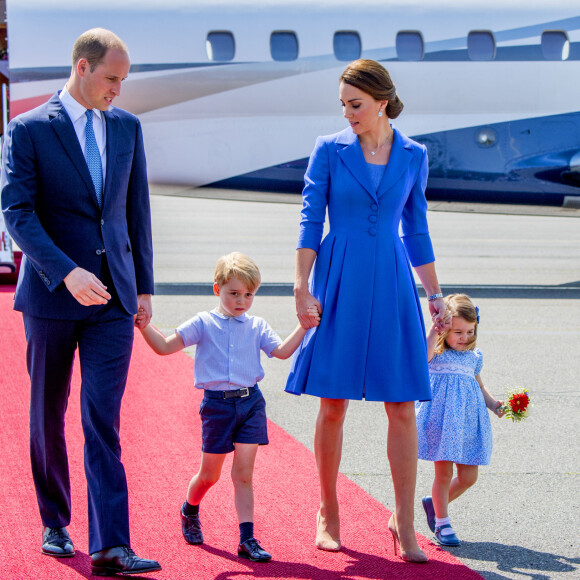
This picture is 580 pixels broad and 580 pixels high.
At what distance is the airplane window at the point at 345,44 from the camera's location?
11250mm

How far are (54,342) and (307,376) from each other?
3.11ft

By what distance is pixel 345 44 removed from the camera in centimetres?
1125

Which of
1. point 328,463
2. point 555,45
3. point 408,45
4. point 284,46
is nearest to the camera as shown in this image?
point 328,463

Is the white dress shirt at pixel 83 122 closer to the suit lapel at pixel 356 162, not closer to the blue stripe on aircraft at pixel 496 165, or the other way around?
the suit lapel at pixel 356 162

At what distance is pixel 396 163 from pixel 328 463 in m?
1.19

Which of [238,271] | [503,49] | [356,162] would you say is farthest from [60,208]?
[503,49]

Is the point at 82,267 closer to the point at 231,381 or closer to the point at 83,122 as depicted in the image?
the point at 83,122

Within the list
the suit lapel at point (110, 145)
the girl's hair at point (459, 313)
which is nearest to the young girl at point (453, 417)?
the girl's hair at point (459, 313)

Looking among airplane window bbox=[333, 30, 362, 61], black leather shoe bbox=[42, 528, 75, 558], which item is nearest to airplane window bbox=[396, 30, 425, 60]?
airplane window bbox=[333, 30, 362, 61]

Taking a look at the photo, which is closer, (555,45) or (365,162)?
(365,162)

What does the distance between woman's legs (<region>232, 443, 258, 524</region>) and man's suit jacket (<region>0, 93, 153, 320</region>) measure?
67 cm

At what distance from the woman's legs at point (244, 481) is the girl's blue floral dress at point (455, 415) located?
717 millimetres

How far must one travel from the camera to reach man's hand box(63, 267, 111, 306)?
2.96 metres

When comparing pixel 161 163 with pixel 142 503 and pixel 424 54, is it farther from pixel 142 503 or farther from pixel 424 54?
pixel 142 503
